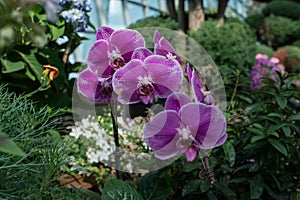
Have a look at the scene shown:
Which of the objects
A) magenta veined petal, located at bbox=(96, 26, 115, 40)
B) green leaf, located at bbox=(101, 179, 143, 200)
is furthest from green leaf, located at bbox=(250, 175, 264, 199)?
magenta veined petal, located at bbox=(96, 26, 115, 40)

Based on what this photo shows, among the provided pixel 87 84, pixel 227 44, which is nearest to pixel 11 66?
pixel 87 84

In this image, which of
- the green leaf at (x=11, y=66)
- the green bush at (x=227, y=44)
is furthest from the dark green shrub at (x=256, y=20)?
the green leaf at (x=11, y=66)

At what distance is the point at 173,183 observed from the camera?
130 centimetres

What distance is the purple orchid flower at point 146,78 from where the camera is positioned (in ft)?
2.74

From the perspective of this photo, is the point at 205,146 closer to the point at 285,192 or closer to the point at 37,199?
the point at 37,199

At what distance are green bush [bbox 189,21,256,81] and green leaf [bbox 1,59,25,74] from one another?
3.34m

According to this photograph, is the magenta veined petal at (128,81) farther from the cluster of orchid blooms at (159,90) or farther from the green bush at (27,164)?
the green bush at (27,164)

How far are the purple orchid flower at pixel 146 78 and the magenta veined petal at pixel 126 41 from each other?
38 millimetres

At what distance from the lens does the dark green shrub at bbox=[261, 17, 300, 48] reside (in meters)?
10.8

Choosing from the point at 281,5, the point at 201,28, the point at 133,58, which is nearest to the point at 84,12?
the point at 133,58

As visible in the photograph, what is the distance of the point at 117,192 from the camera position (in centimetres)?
95

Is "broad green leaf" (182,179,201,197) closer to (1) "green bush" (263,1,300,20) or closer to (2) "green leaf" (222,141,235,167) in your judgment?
(2) "green leaf" (222,141,235,167)

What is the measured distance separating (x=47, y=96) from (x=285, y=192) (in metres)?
1.21

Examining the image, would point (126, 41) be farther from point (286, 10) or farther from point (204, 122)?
point (286, 10)
